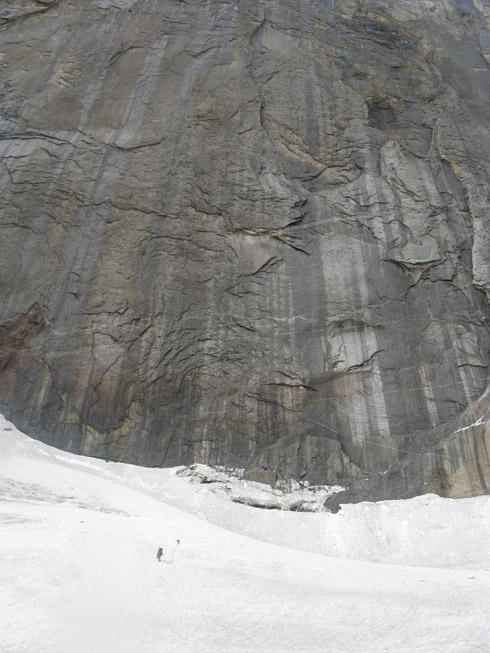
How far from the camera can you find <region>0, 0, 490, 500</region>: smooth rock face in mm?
14078

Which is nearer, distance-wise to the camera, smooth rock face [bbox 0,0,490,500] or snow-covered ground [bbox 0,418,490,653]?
snow-covered ground [bbox 0,418,490,653]

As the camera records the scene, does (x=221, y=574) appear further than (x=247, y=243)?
No

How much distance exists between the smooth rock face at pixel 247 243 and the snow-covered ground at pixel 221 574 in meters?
1.53

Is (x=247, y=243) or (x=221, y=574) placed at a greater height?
(x=221, y=574)

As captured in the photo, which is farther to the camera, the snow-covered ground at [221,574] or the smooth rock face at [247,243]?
the smooth rock face at [247,243]

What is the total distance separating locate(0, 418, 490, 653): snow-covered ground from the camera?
4.62m

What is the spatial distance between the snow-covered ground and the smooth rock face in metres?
1.53

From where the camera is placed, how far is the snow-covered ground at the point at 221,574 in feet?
15.1

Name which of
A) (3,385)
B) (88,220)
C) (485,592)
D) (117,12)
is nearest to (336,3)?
(117,12)

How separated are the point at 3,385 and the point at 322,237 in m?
10.1

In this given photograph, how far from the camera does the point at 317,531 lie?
1145cm

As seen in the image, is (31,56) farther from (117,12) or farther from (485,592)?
(485,592)

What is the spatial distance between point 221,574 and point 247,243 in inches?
449

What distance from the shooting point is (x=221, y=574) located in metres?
6.67
